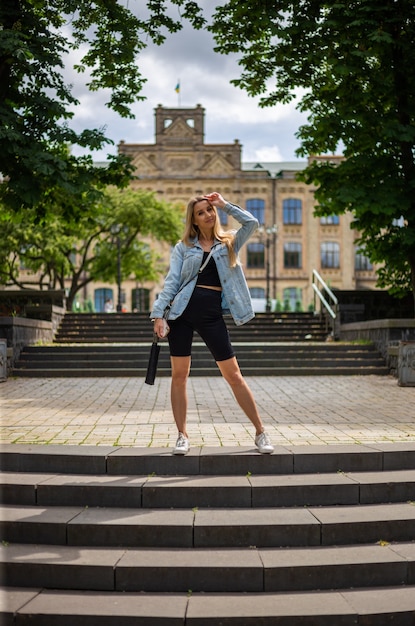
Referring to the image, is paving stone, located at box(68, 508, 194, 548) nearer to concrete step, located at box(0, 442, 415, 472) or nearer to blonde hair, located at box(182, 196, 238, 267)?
concrete step, located at box(0, 442, 415, 472)

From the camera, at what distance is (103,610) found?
149 inches

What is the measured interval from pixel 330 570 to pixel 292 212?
170 feet

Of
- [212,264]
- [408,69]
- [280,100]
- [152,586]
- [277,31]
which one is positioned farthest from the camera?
[280,100]

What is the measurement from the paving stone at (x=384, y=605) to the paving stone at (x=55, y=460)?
2251mm

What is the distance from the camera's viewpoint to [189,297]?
5.22 metres

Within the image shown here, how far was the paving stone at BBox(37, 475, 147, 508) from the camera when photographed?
4910 mm

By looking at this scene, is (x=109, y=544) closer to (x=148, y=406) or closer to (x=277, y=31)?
(x=148, y=406)

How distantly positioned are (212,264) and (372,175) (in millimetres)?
9496

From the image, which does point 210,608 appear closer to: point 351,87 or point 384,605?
point 384,605

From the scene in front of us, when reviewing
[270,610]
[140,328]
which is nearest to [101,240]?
[140,328]

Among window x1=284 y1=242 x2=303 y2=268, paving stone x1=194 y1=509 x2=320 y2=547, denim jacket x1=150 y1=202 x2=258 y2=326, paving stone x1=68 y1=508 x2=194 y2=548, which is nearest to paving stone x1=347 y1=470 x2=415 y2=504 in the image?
paving stone x1=194 y1=509 x2=320 y2=547

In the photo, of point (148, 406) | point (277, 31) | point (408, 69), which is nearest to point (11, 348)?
point (148, 406)

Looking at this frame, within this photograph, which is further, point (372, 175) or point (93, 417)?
point (372, 175)

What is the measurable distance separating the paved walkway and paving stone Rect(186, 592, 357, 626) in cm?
216
